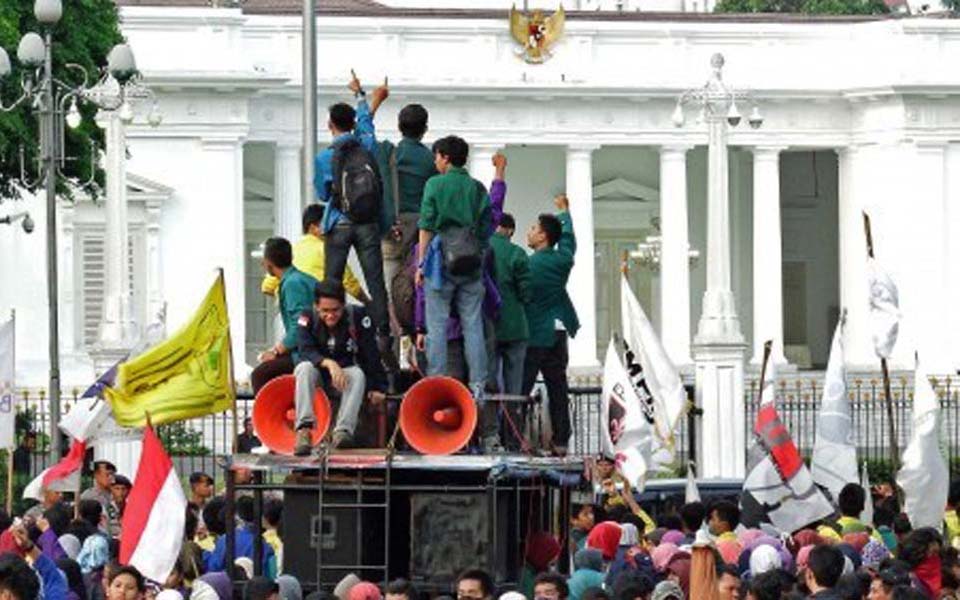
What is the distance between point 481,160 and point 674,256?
386cm

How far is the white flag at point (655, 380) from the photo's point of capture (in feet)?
105

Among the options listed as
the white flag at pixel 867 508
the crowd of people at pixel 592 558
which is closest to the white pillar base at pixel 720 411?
the white flag at pixel 867 508

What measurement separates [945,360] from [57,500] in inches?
1906

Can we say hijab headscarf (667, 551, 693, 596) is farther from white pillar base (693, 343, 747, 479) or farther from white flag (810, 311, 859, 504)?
white pillar base (693, 343, 747, 479)

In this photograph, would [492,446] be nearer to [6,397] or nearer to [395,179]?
[395,179]

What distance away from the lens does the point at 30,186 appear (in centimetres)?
5328

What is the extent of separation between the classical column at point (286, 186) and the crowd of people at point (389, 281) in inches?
1890

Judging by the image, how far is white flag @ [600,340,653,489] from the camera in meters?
29.4

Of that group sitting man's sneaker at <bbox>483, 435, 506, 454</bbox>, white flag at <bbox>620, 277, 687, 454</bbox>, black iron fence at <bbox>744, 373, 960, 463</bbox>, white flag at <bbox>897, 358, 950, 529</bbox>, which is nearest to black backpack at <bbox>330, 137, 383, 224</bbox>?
sitting man's sneaker at <bbox>483, 435, 506, 454</bbox>

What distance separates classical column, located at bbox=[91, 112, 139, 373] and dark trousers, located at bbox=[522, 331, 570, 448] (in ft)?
63.3

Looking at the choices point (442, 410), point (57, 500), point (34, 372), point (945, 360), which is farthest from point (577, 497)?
point (945, 360)

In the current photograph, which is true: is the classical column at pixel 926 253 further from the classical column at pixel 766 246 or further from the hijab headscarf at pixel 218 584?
the hijab headscarf at pixel 218 584

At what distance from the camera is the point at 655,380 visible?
106 feet

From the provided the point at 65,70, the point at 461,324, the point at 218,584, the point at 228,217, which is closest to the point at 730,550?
the point at 461,324
